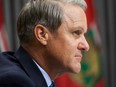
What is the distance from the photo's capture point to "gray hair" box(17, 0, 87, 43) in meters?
1.12

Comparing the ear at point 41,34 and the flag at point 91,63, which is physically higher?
the ear at point 41,34

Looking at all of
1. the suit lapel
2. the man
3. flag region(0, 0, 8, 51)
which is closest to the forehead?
the man

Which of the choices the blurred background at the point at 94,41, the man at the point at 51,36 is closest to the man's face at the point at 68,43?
the man at the point at 51,36

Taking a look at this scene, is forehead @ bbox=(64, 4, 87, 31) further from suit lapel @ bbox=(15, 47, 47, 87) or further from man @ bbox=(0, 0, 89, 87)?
suit lapel @ bbox=(15, 47, 47, 87)

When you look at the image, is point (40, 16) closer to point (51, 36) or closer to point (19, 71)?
point (51, 36)

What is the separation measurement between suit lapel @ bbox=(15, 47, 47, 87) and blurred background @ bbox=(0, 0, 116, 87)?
124 cm

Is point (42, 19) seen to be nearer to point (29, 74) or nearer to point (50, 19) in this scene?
point (50, 19)

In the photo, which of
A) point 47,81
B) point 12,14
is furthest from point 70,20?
point 12,14

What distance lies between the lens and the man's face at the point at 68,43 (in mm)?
1159

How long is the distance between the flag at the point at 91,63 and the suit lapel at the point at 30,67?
1.38 m

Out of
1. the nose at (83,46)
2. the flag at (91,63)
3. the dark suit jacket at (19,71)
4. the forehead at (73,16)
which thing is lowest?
the flag at (91,63)

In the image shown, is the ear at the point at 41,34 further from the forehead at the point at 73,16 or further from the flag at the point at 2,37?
the flag at the point at 2,37

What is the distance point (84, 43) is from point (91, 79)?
140cm

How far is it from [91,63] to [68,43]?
1.37 metres
